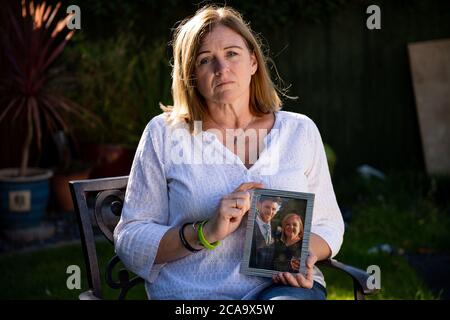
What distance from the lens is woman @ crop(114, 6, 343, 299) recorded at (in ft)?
Answer: 7.54

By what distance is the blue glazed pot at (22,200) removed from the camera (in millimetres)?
5297

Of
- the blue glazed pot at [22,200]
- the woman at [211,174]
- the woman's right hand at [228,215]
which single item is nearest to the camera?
the woman's right hand at [228,215]

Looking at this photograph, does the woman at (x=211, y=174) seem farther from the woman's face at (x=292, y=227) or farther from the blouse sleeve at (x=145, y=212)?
the woman's face at (x=292, y=227)

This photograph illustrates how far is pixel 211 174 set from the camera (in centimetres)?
237

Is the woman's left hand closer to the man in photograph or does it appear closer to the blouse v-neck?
the man in photograph

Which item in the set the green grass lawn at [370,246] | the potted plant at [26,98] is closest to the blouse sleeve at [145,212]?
the green grass lawn at [370,246]

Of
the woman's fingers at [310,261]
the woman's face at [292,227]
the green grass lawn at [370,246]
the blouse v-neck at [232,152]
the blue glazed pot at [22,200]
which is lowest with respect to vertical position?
the green grass lawn at [370,246]

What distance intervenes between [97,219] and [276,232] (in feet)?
2.73

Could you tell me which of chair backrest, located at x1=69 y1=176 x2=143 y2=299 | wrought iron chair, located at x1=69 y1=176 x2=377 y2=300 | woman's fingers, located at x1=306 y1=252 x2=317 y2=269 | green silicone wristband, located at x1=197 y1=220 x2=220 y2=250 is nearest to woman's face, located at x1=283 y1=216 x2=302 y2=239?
woman's fingers, located at x1=306 y1=252 x2=317 y2=269

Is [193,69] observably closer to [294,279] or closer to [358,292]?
Result: [294,279]

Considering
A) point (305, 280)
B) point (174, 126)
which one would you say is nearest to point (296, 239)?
point (305, 280)

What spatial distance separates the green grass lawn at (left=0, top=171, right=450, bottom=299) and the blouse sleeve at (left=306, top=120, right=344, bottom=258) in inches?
66.7

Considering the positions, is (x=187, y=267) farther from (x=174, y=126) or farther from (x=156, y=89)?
(x=156, y=89)

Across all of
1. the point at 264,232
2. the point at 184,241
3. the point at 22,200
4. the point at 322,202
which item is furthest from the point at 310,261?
the point at 22,200
